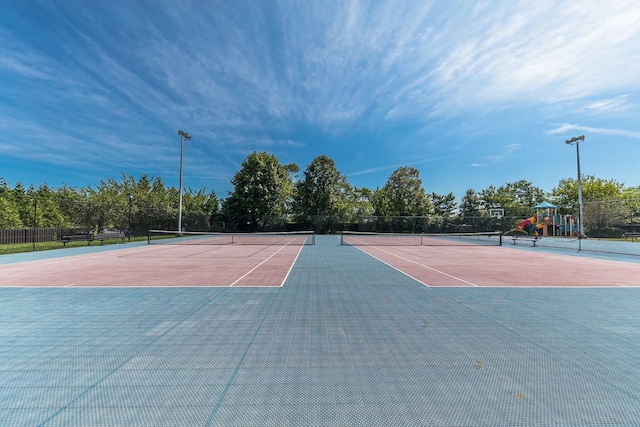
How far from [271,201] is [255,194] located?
2273 mm

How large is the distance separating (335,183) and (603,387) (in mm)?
38527

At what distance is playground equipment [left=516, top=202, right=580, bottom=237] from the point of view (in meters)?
31.1

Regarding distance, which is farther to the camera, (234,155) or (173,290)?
(234,155)

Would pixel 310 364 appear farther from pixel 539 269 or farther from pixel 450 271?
pixel 539 269

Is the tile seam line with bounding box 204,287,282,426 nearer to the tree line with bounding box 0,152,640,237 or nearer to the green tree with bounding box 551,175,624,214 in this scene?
the tree line with bounding box 0,152,640,237

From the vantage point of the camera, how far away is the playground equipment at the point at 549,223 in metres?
31.1

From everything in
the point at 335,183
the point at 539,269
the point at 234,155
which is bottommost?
the point at 539,269

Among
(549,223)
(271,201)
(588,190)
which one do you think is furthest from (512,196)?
(271,201)

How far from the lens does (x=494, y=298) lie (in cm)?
574

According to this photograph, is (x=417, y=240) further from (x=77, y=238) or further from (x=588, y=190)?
(x=588, y=190)

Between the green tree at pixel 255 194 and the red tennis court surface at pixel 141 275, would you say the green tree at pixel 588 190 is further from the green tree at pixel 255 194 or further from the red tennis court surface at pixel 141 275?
the red tennis court surface at pixel 141 275

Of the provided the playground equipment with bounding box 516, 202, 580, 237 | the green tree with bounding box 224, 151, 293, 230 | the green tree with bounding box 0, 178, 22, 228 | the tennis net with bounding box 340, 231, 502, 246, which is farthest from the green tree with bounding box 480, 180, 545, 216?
the green tree with bounding box 0, 178, 22, 228

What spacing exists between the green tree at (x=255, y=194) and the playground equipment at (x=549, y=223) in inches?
1193

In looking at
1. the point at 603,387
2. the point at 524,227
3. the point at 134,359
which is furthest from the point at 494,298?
the point at 524,227
